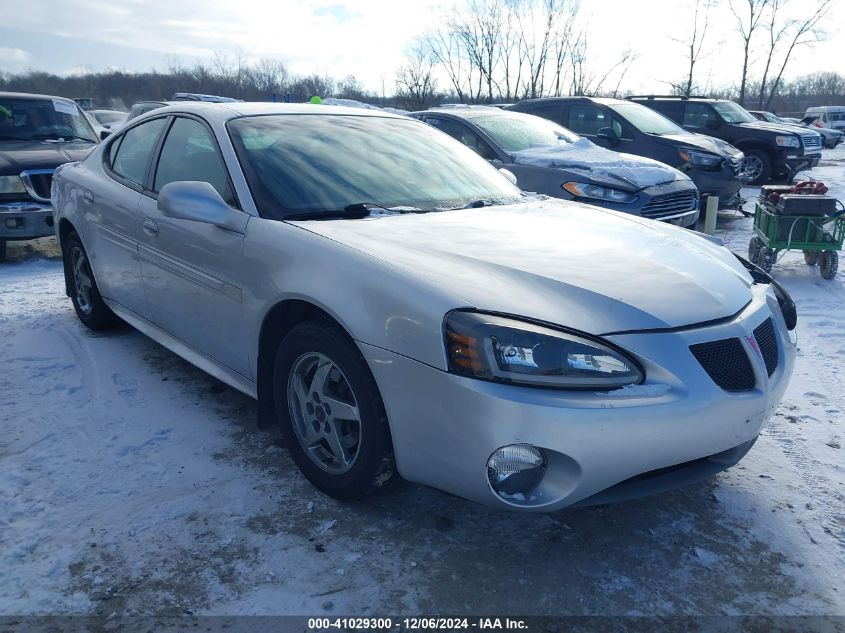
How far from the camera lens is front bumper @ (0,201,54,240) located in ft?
22.6

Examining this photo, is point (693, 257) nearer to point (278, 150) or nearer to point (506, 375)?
point (506, 375)

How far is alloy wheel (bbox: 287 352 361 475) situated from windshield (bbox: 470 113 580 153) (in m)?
5.07

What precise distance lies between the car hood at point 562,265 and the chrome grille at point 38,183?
220 inches

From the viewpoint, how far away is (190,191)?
298cm

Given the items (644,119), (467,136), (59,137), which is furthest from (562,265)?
(644,119)

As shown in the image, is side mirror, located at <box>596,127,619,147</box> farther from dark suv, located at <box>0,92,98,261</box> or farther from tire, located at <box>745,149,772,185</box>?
dark suv, located at <box>0,92,98,261</box>

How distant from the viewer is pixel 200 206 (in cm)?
297

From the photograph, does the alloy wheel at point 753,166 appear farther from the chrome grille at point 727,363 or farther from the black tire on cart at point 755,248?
the chrome grille at point 727,363

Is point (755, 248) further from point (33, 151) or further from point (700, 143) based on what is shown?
point (33, 151)

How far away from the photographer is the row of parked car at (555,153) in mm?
6723

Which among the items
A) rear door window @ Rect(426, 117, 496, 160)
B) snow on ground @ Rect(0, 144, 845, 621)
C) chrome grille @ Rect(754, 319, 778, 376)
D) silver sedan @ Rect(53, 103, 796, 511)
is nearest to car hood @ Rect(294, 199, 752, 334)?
silver sedan @ Rect(53, 103, 796, 511)

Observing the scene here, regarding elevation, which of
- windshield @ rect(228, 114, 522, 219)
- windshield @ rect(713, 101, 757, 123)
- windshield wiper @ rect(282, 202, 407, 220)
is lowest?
windshield wiper @ rect(282, 202, 407, 220)

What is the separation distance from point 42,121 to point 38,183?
1578 mm

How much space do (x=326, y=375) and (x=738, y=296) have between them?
1599 mm
